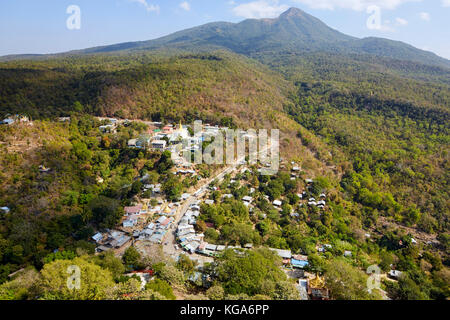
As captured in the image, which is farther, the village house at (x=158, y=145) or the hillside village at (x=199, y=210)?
the village house at (x=158, y=145)

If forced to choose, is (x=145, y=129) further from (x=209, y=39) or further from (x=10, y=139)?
(x=209, y=39)

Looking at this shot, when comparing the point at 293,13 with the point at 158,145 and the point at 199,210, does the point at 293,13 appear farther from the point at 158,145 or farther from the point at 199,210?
the point at 199,210

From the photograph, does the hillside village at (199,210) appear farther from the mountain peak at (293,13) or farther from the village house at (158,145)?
the mountain peak at (293,13)

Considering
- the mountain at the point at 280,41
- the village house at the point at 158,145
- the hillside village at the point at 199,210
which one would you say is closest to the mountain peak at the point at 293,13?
the mountain at the point at 280,41

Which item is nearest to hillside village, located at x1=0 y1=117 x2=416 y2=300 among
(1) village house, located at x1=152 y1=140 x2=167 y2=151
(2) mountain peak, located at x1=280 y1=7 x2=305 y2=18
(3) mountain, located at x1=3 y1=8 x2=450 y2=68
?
(1) village house, located at x1=152 y1=140 x2=167 y2=151

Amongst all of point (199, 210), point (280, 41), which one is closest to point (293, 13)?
point (280, 41)

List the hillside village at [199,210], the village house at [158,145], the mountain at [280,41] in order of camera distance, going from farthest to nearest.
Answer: the mountain at [280,41] < the village house at [158,145] < the hillside village at [199,210]

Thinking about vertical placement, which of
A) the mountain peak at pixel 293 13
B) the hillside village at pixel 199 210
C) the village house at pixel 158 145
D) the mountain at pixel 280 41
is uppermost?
the mountain peak at pixel 293 13

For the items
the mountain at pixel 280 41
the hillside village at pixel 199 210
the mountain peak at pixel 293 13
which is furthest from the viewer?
the mountain peak at pixel 293 13
